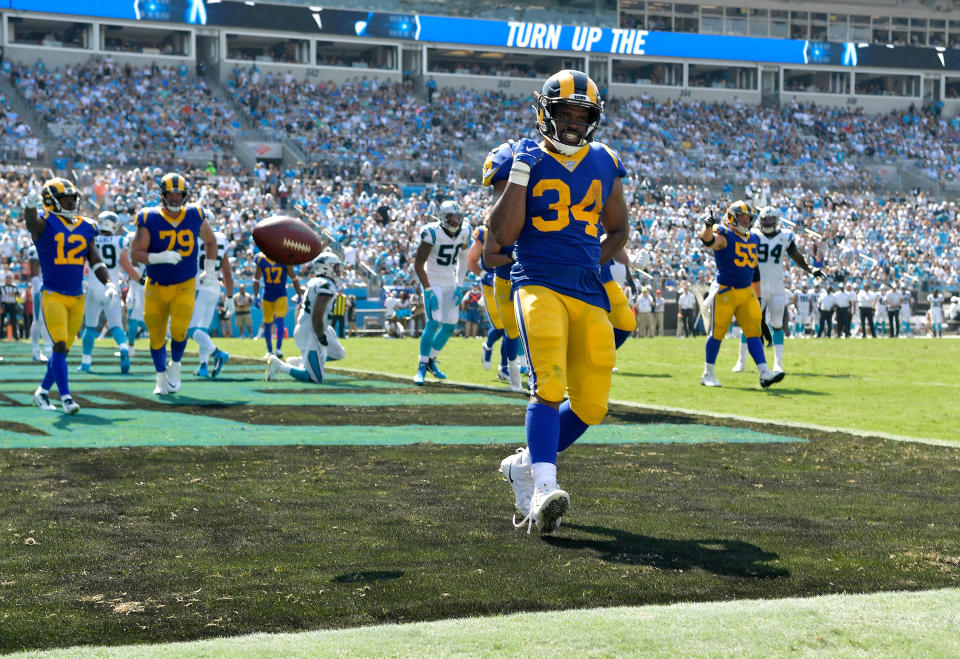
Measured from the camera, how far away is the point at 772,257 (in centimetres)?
1471

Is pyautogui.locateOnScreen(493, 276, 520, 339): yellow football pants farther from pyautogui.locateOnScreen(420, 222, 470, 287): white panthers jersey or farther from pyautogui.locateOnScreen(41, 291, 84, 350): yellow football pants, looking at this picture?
pyautogui.locateOnScreen(41, 291, 84, 350): yellow football pants

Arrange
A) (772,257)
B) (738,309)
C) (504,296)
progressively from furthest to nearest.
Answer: (772,257), (738,309), (504,296)

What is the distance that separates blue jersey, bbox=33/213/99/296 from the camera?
32.0 ft

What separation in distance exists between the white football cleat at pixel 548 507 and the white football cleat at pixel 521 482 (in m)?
0.27

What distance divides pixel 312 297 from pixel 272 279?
4.39 meters

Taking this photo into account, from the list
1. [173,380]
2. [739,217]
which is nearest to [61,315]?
[173,380]

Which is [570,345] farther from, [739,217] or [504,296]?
[739,217]

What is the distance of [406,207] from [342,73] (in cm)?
1393

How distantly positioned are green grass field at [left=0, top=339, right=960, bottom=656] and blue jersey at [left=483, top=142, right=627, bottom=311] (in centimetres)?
105

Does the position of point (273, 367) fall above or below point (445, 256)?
below

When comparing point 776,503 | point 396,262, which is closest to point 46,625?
point 776,503

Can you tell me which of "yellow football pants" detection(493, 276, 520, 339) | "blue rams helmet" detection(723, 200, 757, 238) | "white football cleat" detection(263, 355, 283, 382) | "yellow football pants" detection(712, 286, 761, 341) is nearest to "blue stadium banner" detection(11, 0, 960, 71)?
"white football cleat" detection(263, 355, 283, 382)

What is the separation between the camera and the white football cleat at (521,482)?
496cm

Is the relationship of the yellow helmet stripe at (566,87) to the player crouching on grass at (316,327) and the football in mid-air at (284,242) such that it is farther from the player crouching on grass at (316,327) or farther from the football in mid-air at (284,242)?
the football in mid-air at (284,242)
